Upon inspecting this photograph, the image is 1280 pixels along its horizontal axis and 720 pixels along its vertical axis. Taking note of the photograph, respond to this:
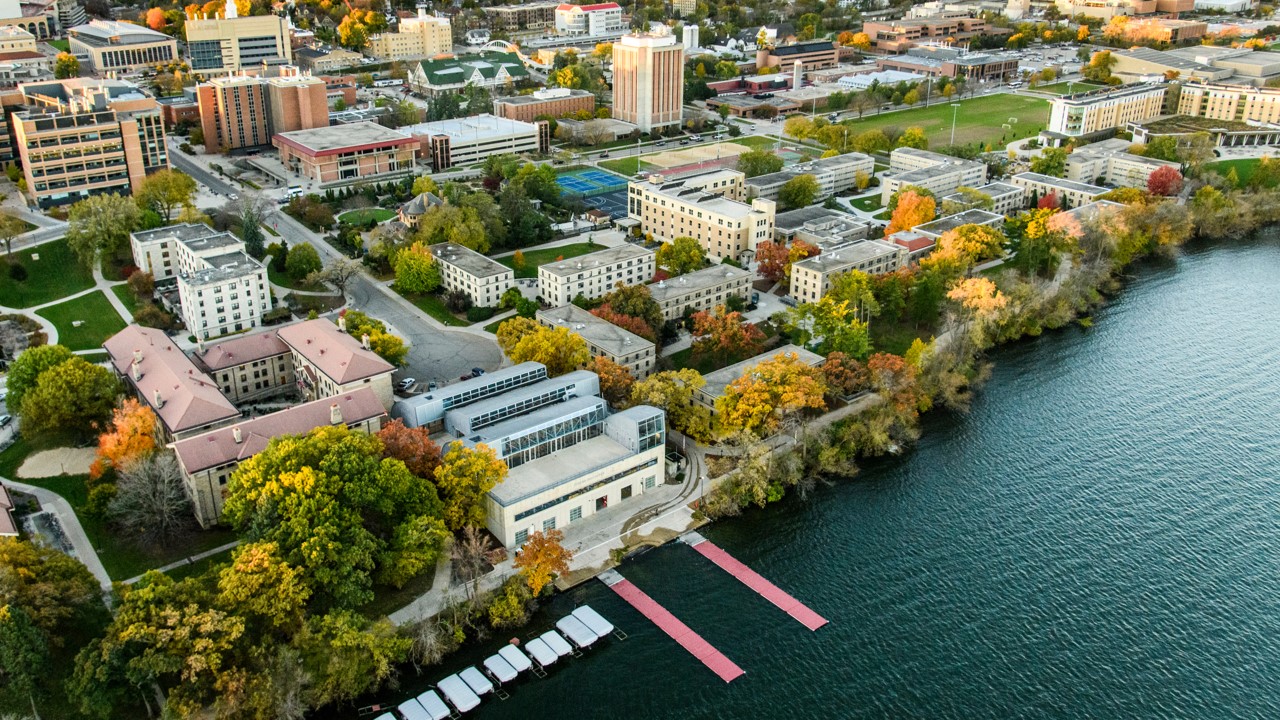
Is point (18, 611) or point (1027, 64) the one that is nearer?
point (18, 611)

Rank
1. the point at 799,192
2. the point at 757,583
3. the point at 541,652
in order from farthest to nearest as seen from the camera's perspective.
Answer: the point at 799,192, the point at 757,583, the point at 541,652

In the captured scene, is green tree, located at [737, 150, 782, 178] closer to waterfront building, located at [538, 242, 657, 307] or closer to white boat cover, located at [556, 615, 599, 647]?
waterfront building, located at [538, 242, 657, 307]

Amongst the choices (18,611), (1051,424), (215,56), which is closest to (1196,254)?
(1051,424)

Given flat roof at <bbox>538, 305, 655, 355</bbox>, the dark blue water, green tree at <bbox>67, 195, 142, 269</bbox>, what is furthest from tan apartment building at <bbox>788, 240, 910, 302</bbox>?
green tree at <bbox>67, 195, 142, 269</bbox>

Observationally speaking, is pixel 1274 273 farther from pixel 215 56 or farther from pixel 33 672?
pixel 215 56

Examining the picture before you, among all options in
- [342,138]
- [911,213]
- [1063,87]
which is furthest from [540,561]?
[1063,87]

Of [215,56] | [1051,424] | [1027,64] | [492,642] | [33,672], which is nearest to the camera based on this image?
[33,672]

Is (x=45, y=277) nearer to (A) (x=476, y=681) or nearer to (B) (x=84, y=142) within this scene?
(B) (x=84, y=142)

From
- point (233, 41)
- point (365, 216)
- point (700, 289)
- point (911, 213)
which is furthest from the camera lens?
point (233, 41)
